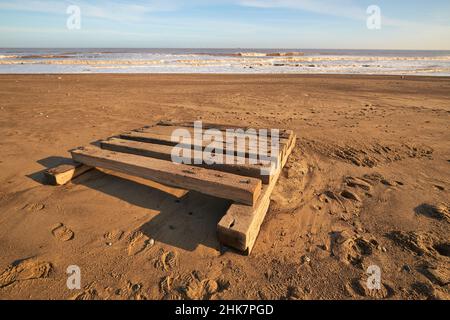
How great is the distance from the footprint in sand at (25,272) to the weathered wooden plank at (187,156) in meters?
1.62

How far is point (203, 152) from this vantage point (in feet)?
10.3

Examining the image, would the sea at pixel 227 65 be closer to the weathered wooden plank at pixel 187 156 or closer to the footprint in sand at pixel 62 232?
the weathered wooden plank at pixel 187 156

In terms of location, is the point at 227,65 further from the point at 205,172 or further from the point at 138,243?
the point at 138,243

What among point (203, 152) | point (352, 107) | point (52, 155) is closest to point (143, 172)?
point (203, 152)

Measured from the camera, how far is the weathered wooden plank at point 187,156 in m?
2.69

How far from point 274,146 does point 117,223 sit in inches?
86.8

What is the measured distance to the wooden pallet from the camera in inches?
82.5

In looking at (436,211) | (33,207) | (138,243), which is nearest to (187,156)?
(138,243)

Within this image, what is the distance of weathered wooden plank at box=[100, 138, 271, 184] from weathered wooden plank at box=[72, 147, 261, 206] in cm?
21

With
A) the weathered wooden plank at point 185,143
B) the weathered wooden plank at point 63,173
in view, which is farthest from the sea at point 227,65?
the weathered wooden plank at point 63,173

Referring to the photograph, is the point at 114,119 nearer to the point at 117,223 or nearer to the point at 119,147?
the point at 119,147

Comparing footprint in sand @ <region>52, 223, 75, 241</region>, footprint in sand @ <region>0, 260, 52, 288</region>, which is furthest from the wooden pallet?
footprint in sand @ <region>0, 260, 52, 288</region>

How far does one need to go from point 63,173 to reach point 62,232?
1030 mm

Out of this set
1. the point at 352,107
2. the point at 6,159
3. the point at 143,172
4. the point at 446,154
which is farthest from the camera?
the point at 352,107
